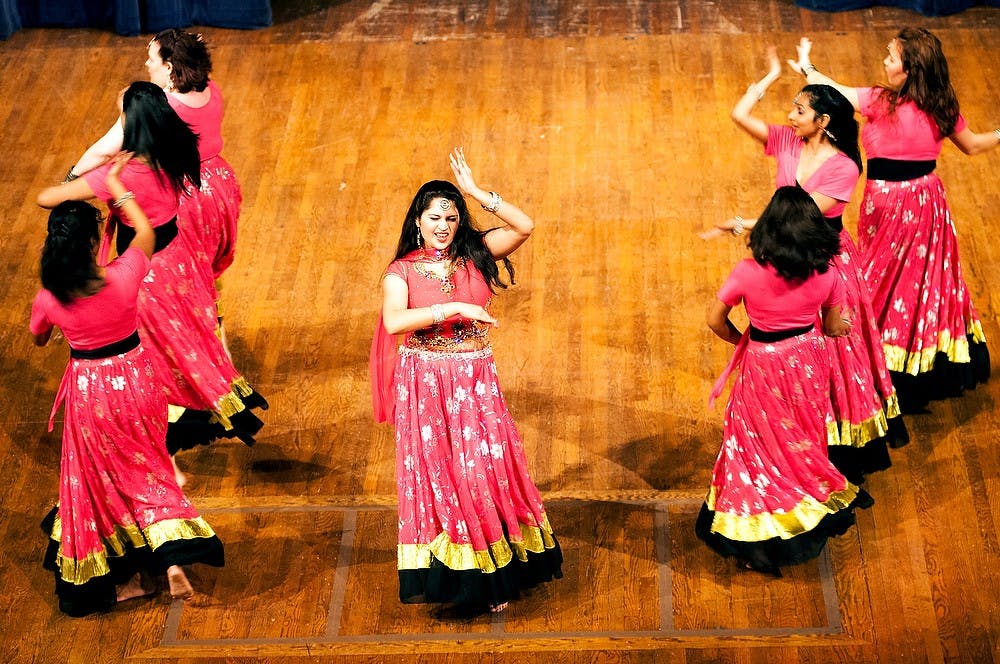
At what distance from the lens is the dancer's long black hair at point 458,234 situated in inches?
165

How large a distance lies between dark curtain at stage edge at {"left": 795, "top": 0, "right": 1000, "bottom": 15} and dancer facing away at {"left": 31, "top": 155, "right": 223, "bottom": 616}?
4901 mm

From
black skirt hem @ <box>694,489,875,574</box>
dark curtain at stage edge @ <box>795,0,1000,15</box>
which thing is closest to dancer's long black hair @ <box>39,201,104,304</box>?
black skirt hem @ <box>694,489,875,574</box>

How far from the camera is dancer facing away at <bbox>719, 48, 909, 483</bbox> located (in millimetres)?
4609

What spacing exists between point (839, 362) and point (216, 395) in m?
2.27

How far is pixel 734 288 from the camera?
14.0 feet

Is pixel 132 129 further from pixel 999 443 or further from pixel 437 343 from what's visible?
pixel 999 443

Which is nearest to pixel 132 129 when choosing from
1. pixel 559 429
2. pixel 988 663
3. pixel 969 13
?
pixel 559 429

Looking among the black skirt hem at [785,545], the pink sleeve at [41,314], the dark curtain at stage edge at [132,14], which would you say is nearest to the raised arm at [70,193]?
the pink sleeve at [41,314]

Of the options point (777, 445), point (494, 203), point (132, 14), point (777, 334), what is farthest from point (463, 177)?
point (132, 14)

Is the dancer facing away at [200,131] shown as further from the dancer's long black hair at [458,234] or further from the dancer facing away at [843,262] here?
the dancer facing away at [843,262]

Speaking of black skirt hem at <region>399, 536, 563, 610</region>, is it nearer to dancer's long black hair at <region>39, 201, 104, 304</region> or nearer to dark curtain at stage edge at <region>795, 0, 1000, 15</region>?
dancer's long black hair at <region>39, 201, 104, 304</region>

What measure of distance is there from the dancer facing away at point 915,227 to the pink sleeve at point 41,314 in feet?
8.99

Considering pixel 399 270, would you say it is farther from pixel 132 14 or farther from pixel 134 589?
pixel 132 14

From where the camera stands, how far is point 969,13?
8.12 metres
